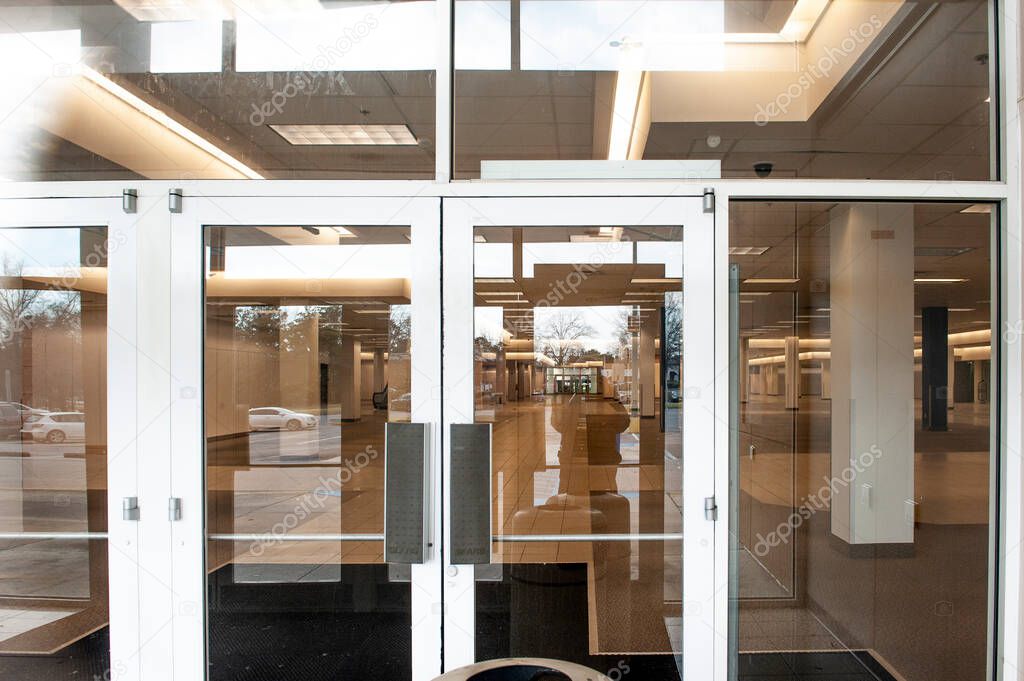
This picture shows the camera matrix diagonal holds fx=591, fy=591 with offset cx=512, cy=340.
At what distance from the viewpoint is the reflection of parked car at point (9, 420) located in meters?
2.57

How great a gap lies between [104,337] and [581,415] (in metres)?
2.11

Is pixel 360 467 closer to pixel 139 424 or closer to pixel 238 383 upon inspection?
pixel 238 383

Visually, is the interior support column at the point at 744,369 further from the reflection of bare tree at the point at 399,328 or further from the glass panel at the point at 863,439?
the reflection of bare tree at the point at 399,328

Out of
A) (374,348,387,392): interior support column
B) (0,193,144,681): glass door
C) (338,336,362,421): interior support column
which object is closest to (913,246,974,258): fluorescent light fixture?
(374,348,387,392): interior support column

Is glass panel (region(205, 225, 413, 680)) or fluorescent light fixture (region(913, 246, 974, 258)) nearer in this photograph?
glass panel (region(205, 225, 413, 680))

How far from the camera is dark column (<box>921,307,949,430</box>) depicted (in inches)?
130

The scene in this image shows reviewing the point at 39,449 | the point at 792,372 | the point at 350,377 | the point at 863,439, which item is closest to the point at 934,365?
the point at 792,372

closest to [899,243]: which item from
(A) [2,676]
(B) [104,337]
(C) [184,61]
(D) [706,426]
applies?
(D) [706,426]

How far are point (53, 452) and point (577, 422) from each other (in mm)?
2360

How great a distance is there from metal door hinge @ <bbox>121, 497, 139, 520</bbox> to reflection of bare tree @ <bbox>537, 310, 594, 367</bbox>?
5.92 feet

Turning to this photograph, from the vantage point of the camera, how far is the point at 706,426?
2408 millimetres

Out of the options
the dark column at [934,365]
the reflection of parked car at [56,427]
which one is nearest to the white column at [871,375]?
the dark column at [934,365]

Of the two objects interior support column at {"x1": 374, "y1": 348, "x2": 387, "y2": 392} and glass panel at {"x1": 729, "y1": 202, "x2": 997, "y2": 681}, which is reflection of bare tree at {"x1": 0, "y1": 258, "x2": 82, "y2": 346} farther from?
glass panel at {"x1": 729, "y1": 202, "x2": 997, "y2": 681}

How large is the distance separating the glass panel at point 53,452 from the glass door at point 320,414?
1.49ft
